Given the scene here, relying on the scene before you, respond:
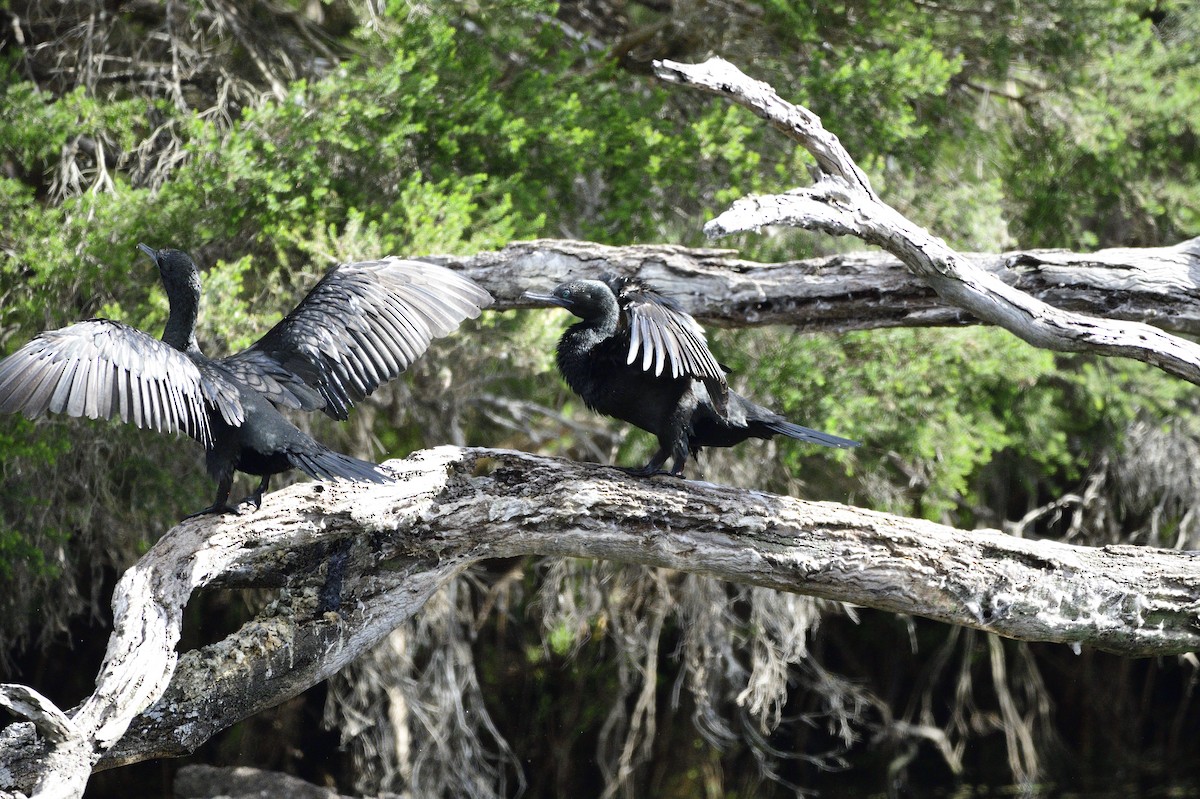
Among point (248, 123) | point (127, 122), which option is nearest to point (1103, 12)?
point (248, 123)

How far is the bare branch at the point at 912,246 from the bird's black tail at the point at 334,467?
1235mm

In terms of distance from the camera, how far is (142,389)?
271cm

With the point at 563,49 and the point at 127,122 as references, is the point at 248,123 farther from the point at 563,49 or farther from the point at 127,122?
the point at 563,49

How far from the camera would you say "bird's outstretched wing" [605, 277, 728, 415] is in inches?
116

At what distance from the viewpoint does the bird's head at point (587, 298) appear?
3266 mm

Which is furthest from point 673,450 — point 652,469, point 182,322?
point 182,322

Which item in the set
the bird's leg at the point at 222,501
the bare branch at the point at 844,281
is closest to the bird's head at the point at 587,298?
the bare branch at the point at 844,281

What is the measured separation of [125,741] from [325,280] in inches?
53.8

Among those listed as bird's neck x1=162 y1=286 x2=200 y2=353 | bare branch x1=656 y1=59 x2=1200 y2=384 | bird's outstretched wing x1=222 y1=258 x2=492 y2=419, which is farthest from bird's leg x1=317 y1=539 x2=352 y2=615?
bare branch x1=656 y1=59 x2=1200 y2=384

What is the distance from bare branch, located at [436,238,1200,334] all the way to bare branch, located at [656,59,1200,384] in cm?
24

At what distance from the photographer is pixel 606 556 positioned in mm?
3184

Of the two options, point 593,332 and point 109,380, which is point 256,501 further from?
point 593,332

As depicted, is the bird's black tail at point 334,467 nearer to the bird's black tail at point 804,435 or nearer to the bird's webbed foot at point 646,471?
the bird's webbed foot at point 646,471

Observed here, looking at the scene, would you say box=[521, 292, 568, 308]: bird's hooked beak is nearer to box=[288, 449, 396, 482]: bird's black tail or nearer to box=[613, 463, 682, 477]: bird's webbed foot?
box=[613, 463, 682, 477]: bird's webbed foot
